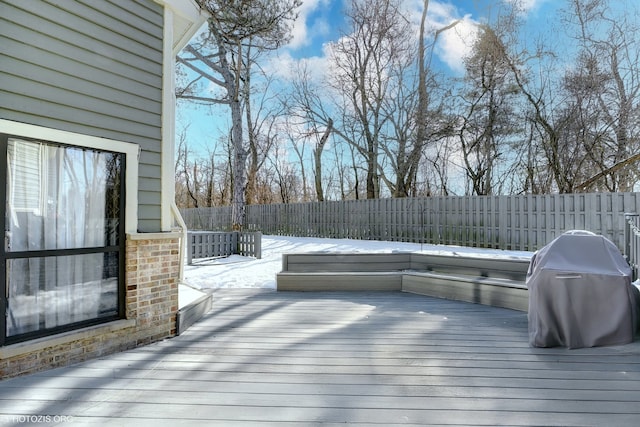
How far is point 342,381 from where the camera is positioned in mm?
2412

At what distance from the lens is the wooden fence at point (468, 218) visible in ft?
27.1

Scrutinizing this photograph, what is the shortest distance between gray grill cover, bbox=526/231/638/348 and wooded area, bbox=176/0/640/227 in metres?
8.97

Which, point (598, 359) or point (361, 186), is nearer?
point (598, 359)

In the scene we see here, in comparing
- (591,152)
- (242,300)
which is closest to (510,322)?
(242,300)

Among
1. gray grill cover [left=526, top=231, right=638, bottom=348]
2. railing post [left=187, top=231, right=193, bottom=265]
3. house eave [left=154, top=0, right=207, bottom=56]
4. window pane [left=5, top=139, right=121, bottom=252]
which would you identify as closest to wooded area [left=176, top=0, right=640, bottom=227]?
railing post [left=187, top=231, right=193, bottom=265]

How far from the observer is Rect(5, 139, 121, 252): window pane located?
2.40 metres

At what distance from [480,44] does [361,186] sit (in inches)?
404

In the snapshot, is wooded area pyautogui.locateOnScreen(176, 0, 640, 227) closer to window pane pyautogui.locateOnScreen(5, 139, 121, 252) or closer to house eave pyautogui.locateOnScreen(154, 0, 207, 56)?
house eave pyautogui.locateOnScreen(154, 0, 207, 56)

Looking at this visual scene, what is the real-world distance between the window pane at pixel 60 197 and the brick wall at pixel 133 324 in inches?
12.4

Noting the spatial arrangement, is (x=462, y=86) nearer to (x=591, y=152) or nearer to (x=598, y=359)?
(x=591, y=152)

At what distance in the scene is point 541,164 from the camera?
14.0 meters

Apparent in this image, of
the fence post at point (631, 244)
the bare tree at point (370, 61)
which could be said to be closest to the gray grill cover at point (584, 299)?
the fence post at point (631, 244)

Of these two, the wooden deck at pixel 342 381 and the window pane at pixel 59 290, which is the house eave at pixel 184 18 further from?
the wooden deck at pixel 342 381

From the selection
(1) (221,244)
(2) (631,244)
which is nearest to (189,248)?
(1) (221,244)
